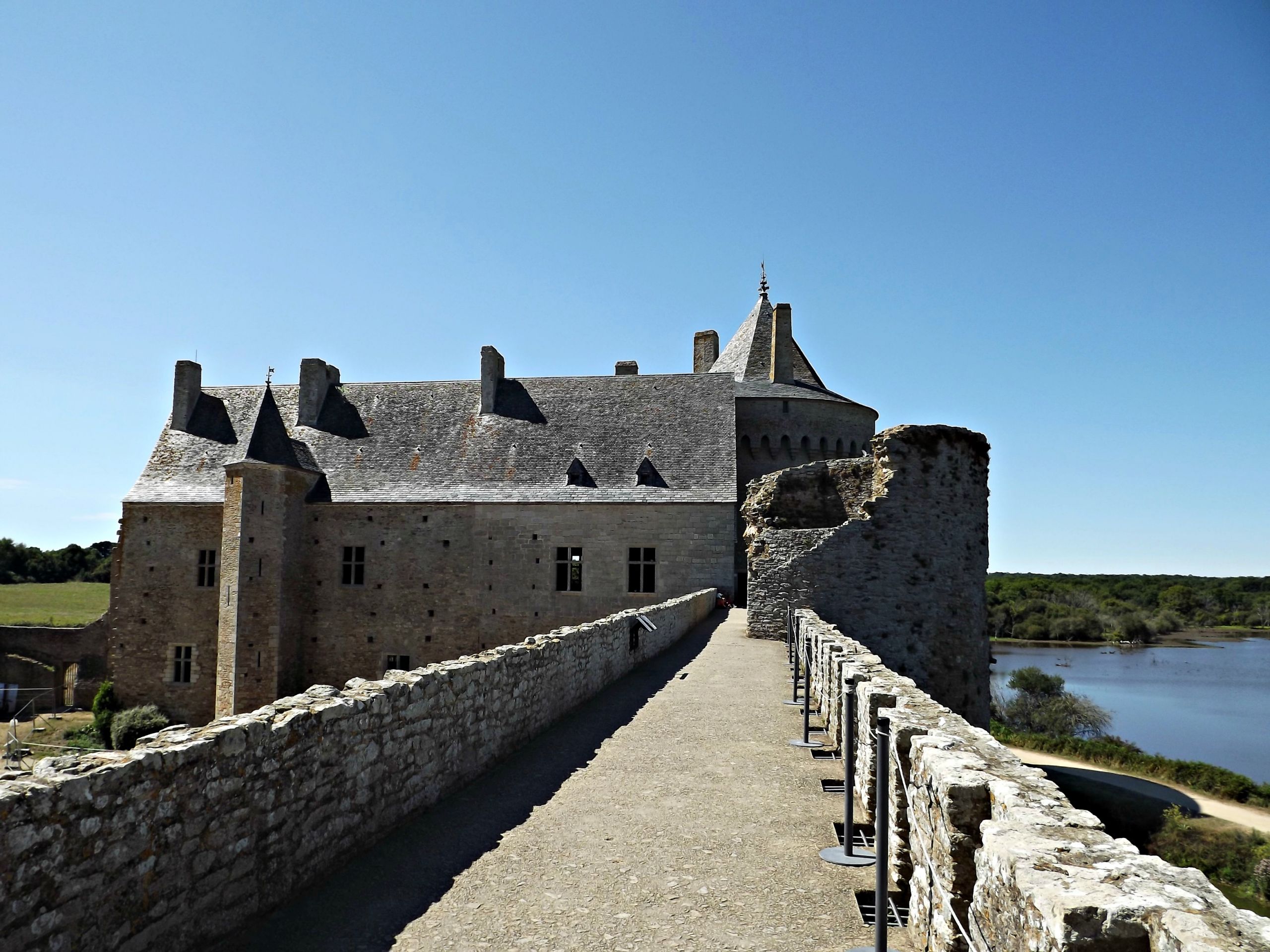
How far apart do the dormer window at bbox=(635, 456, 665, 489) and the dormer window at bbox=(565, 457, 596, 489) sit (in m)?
1.38

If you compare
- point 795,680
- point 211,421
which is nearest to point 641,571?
point 795,680

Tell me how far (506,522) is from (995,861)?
75.1 feet

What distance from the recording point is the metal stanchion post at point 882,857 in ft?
11.0

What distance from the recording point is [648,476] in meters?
24.5

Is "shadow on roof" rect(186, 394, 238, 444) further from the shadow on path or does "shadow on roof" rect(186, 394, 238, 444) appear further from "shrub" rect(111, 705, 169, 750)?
the shadow on path

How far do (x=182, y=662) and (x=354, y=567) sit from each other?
20.7 feet

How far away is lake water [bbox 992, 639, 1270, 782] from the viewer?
111ft

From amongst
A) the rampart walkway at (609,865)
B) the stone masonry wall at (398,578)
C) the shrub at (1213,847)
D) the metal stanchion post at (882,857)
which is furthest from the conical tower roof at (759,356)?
the metal stanchion post at (882,857)

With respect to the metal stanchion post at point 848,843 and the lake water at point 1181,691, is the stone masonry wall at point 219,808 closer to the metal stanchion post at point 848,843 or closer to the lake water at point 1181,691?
the metal stanchion post at point 848,843

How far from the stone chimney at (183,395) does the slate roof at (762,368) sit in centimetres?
1832

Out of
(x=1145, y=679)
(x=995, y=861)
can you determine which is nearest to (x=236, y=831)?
(x=995, y=861)

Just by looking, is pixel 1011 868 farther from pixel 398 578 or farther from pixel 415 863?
pixel 398 578

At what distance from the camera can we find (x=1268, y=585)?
98.9m

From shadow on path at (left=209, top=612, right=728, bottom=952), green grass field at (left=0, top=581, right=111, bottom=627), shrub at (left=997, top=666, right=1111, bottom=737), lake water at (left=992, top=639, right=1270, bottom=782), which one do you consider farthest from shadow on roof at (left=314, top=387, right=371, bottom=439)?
shrub at (left=997, top=666, right=1111, bottom=737)
